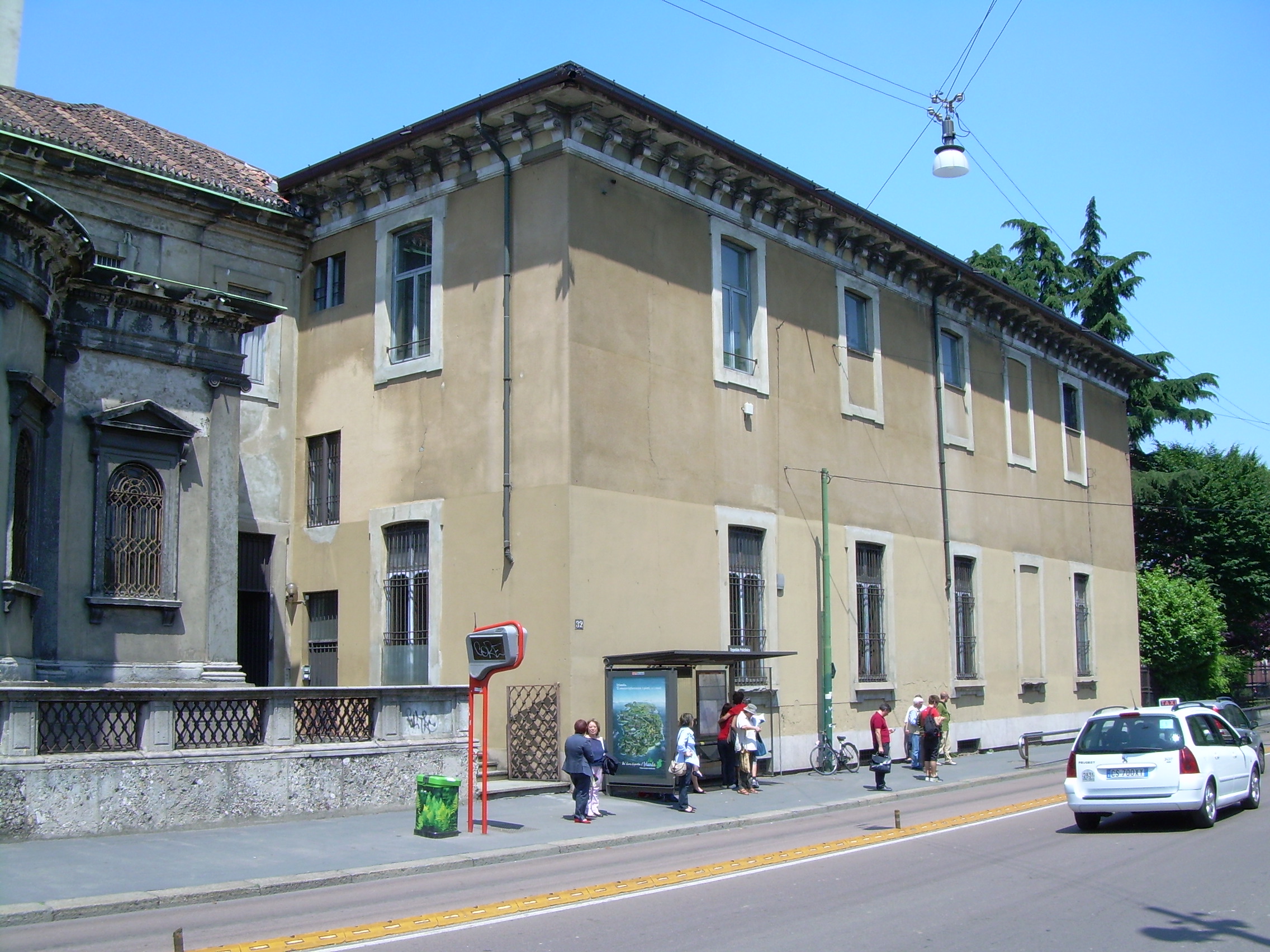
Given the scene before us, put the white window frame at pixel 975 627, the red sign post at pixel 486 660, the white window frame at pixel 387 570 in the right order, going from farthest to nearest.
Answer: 1. the white window frame at pixel 975 627
2. the white window frame at pixel 387 570
3. the red sign post at pixel 486 660

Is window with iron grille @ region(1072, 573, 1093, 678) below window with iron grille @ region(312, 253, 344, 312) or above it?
below

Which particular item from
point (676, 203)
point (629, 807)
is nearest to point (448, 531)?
point (629, 807)

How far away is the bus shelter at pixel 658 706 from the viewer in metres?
19.5

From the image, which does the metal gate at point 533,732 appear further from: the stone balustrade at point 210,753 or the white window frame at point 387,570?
the stone balustrade at point 210,753

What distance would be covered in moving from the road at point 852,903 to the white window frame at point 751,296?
34.2 ft

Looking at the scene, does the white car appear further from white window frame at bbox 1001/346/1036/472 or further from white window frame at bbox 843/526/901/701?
white window frame at bbox 1001/346/1036/472

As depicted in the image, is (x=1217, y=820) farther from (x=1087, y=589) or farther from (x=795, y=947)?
(x=1087, y=589)

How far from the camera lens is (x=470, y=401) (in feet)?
71.7

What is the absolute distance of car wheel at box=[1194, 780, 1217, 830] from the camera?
50.1ft

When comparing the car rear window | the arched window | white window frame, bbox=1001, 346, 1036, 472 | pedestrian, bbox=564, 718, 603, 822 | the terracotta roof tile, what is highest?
the terracotta roof tile

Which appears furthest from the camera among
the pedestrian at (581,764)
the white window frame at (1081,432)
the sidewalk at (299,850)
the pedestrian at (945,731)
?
the white window frame at (1081,432)

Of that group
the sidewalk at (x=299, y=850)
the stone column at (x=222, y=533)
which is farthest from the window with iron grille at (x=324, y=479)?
the sidewalk at (x=299, y=850)

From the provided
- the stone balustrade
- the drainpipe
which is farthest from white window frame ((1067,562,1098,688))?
the stone balustrade

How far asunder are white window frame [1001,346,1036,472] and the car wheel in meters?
18.1
